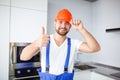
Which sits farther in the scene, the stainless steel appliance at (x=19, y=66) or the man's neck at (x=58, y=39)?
the stainless steel appliance at (x=19, y=66)

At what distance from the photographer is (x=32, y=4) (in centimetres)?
208

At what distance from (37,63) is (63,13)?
4.09 feet

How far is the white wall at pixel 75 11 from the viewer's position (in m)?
2.70

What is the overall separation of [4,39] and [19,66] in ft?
1.46

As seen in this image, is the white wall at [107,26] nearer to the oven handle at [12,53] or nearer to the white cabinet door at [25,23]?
the white cabinet door at [25,23]

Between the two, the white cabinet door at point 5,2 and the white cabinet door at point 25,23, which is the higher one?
the white cabinet door at point 5,2

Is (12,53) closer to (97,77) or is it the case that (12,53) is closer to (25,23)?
(25,23)

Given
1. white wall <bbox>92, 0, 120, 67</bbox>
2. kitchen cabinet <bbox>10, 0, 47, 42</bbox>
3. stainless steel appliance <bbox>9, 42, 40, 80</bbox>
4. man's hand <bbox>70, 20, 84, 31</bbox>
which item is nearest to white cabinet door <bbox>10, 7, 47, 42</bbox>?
kitchen cabinet <bbox>10, 0, 47, 42</bbox>

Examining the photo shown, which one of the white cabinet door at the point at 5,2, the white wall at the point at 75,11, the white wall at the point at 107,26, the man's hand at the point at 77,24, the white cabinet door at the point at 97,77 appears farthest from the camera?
the white wall at the point at 75,11

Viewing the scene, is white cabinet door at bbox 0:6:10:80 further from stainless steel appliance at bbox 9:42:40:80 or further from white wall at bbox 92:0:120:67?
white wall at bbox 92:0:120:67

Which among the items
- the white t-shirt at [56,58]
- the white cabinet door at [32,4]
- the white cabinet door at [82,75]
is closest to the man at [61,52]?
the white t-shirt at [56,58]

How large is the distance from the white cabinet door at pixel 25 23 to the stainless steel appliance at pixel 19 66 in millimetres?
115

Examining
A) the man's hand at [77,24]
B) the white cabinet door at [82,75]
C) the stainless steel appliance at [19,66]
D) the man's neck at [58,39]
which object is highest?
the man's hand at [77,24]

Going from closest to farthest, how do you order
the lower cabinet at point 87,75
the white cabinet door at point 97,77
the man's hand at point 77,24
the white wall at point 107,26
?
1. the man's hand at point 77,24
2. the white cabinet door at point 97,77
3. the lower cabinet at point 87,75
4. the white wall at point 107,26
